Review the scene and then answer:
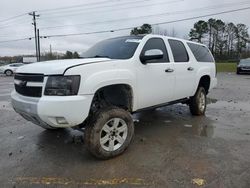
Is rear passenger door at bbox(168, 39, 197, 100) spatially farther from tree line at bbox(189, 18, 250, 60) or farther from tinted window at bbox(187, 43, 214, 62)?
tree line at bbox(189, 18, 250, 60)

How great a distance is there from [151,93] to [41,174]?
2340 mm

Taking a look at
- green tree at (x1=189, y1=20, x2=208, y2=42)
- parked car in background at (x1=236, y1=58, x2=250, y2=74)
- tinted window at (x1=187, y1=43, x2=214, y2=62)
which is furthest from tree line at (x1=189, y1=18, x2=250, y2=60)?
tinted window at (x1=187, y1=43, x2=214, y2=62)

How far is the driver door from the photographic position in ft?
16.8

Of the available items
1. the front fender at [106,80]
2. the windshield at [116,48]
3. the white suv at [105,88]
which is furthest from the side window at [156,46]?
the front fender at [106,80]

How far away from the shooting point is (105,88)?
15.7 ft

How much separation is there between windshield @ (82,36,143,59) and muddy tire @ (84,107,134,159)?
108 cm

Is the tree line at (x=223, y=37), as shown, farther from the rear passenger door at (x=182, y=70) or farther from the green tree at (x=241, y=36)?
the rear passenger door at (x=182, y=70)

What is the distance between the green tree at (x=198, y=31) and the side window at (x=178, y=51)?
237ft

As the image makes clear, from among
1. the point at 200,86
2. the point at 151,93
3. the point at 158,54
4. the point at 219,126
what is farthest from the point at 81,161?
the point at 200,86

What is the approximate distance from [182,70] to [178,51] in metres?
0.46

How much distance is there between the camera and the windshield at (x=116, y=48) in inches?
204

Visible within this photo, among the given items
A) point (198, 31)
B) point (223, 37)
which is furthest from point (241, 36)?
point (198, 31)

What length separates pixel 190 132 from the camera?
20.0ft

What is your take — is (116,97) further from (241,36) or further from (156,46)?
(241,36)
